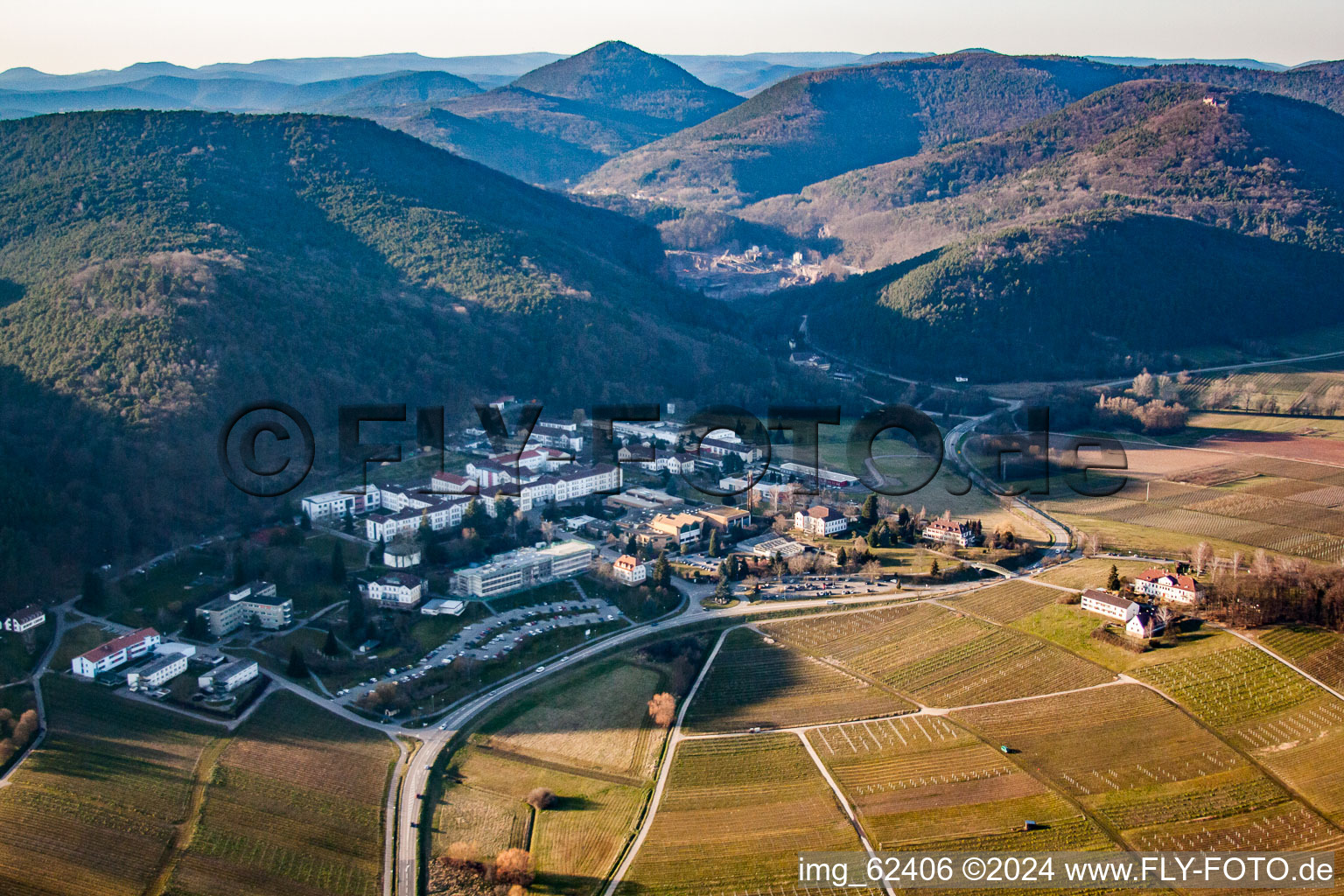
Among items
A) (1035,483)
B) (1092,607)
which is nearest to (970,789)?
(1092,607)

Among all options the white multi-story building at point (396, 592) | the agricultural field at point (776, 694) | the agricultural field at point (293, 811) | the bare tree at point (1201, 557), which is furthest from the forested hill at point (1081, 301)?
the agricultural field at point (293, 811)

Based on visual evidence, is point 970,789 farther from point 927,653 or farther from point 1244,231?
point 1244,231

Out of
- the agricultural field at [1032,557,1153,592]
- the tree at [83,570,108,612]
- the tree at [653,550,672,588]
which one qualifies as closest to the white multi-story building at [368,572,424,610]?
the tree at [653,550,672,588]

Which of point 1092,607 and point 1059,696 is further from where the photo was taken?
point 1092,607

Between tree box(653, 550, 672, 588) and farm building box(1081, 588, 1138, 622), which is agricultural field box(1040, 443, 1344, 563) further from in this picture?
tree box(653, 550, 672, 588)

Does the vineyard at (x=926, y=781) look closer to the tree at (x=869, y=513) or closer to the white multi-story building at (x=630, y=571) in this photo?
the white multi-story building at (x=630, y=571)
